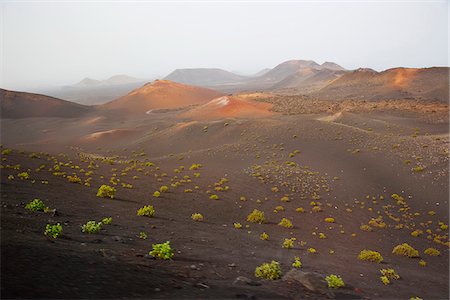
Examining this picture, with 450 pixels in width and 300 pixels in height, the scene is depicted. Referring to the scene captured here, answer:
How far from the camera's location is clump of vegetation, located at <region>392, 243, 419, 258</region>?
54.1 ft

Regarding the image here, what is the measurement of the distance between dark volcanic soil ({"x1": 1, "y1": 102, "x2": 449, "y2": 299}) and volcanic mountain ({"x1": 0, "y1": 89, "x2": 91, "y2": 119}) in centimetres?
5637

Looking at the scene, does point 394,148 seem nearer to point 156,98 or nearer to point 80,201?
point 80,201

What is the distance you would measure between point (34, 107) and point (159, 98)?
37631mm

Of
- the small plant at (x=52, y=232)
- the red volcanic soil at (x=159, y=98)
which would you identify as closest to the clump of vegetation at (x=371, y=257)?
the small plant at (x=52, y=232)

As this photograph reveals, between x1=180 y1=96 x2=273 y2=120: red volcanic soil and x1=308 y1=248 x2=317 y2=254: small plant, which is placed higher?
x1=180 y1=96 x2=273 y2=120: red volcanic soil

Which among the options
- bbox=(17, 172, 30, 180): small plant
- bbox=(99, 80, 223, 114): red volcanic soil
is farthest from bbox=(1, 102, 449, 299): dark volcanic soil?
bbox=(99, 80, 223, 114): red volcanic soil

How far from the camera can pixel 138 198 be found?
19.9 meters

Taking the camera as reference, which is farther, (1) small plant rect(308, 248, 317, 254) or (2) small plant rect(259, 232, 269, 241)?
(2) small plant rect(259, 232, 269, 241)

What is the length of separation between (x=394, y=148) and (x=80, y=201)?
33.0 m

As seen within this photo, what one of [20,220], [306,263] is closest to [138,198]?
[20,220]

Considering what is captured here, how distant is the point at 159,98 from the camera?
360 feet

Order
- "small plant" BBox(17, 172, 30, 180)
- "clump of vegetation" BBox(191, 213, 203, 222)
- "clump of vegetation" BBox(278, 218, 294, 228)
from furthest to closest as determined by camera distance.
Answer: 1. "clump of vegetation" BBox(278, 218, 294, 228)
2. "small plant" BBox(17, 172, 30, 180)
3. "clump of vegetation" BBox(191, 213, 203, 222)

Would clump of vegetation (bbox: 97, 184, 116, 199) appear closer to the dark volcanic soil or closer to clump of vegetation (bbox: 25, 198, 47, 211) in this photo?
the dark volcanic soil

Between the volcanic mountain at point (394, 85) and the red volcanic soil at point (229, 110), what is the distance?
1274 inches
